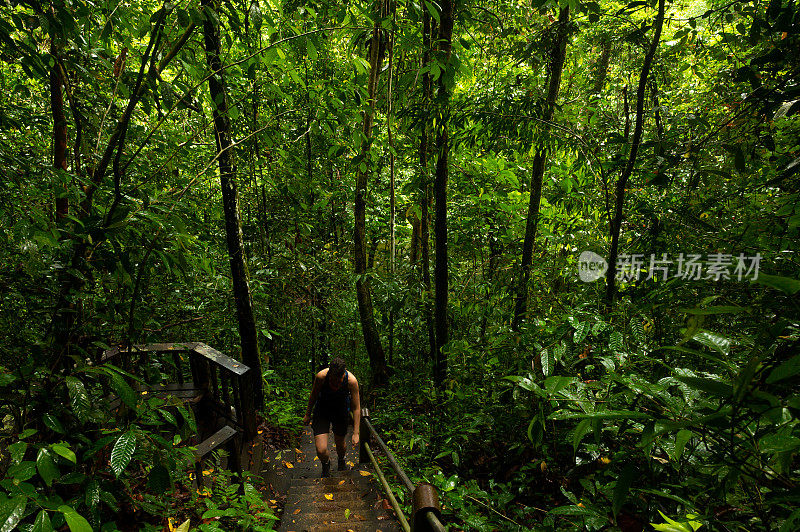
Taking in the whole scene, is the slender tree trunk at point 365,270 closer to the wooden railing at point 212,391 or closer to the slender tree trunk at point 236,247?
the slender tree trunk at point 236,247

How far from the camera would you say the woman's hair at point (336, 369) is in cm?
463

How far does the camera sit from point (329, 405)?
488cm

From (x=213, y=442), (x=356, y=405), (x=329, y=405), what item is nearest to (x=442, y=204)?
(x=356, y=405)

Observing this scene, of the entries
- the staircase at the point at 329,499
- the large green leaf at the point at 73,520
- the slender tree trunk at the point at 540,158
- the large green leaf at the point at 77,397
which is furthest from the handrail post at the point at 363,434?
the large green leaf at the point at 73,520

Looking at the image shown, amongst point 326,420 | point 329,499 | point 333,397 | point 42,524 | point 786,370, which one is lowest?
point 329,499

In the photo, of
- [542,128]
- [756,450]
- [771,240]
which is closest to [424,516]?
[756,450]

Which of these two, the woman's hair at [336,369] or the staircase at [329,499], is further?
the woman's hair at [336,369]

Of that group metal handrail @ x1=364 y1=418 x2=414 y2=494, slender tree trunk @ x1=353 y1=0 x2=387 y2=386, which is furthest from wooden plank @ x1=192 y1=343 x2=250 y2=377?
slender tree trunk @ x1=353 y1=0 x2=387 y2=386

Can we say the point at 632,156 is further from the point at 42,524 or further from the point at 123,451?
the point at 42,524

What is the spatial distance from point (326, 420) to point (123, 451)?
3473mm

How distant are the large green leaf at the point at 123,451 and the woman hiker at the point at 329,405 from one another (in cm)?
308

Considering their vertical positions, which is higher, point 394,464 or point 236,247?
point 236,247

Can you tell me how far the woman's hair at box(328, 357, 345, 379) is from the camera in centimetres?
463

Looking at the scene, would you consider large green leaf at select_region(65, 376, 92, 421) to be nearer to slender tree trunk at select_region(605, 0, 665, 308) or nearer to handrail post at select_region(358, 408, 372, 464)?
slender tree trunk at select_region(605, 0, 665, 308)
